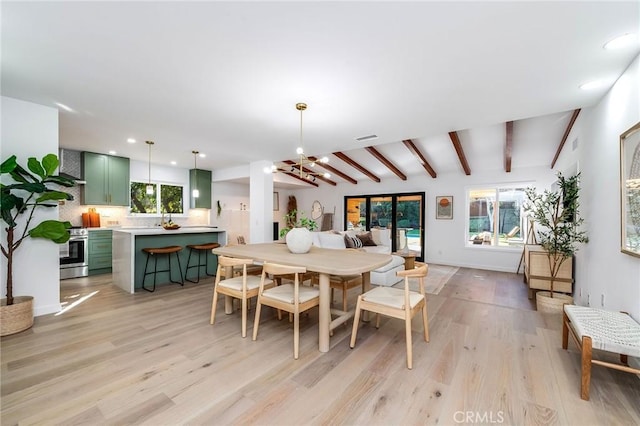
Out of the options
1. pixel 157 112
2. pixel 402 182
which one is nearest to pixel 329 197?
pixel 402 182

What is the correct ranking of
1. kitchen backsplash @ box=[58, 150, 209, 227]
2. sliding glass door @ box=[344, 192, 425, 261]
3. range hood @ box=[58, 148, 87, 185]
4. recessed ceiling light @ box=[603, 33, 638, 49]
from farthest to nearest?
sliding glass door @ box=[344, 192, 425, 261] → kitchen backsplash @ box=[58, 150, 209, 227] → range hood @ box=[58, 148, 87, 185] → recessed ceiling light @ box=[603, 33, 638, 49]

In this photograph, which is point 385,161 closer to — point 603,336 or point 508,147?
point 508,147

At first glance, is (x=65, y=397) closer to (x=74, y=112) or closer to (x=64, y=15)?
(x=64, y=15)

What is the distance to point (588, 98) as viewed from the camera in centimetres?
277

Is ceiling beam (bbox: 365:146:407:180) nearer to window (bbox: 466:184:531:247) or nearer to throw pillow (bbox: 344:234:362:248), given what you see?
window (bbox: 466:184:531:247)

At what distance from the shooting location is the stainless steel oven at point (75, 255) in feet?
15.6

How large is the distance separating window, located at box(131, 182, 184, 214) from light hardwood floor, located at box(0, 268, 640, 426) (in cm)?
358

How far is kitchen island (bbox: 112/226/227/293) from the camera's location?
4.12 metres

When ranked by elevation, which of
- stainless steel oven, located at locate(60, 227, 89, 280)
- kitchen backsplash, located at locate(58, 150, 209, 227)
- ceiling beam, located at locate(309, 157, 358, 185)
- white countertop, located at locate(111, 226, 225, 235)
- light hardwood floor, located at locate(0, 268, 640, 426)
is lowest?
light hardwood floor, located at locate(0, 268, 640, 426)

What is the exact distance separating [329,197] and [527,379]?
734 cm

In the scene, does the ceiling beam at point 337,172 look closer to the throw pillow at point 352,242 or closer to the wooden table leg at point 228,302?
the throw pillow at point 352,242

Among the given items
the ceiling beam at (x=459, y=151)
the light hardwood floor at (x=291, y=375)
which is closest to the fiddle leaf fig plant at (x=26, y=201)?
the light hardwood floor at (x=291, y=375)

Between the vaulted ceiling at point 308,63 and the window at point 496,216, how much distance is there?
7.96 feet

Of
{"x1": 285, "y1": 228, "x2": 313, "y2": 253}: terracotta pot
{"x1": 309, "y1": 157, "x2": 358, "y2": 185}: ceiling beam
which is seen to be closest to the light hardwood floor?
{"x1": 285, "y1": 228, "x2": 313, "y2": 253}: terracotta pot
